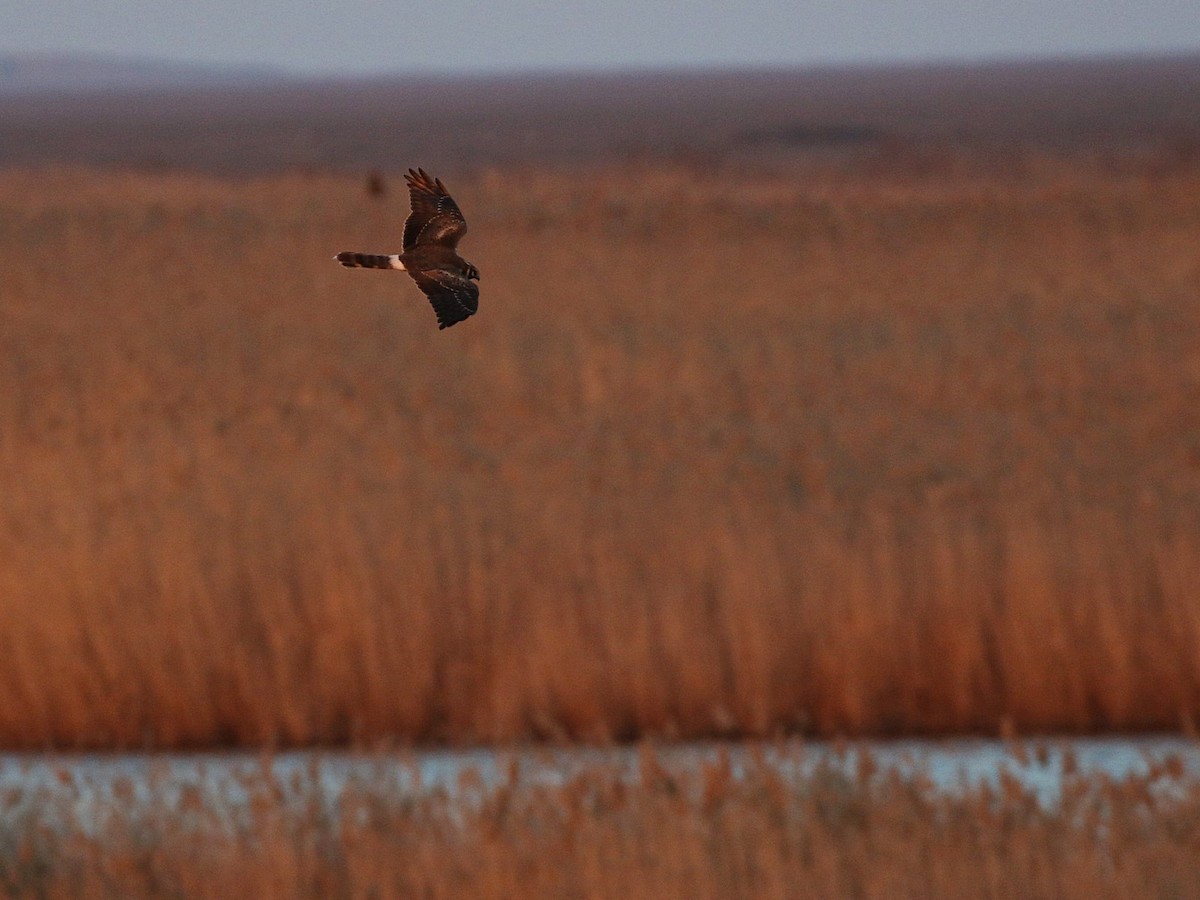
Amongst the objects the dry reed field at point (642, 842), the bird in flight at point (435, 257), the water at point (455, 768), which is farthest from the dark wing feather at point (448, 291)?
the water at point (455, 768)

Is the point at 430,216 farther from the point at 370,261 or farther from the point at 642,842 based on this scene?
the point at 642,842

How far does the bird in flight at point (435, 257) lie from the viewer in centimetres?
218

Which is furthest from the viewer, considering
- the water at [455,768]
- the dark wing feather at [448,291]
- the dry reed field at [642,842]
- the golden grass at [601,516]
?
the golden grass at [601,516]

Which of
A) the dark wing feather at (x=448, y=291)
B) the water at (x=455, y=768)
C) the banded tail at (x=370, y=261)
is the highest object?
the banded tail at (x=370, y=261)

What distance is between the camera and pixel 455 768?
9.02 meters

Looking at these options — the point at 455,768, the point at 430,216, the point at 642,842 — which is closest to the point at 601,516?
the point at 455,768

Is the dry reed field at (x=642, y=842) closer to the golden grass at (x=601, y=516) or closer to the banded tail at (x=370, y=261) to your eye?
the golden grass at (x=601, y=516)

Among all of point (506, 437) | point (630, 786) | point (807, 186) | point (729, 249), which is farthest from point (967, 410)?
point (807, 186)

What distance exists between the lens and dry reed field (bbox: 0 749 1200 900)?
19.7 feet

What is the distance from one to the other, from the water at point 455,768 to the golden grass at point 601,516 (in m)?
0.20

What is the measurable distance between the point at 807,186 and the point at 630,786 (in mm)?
41152

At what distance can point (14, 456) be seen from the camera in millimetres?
12516

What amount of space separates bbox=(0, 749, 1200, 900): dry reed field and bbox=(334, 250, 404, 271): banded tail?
13.1ft

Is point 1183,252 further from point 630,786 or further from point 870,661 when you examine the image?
point 630,786
